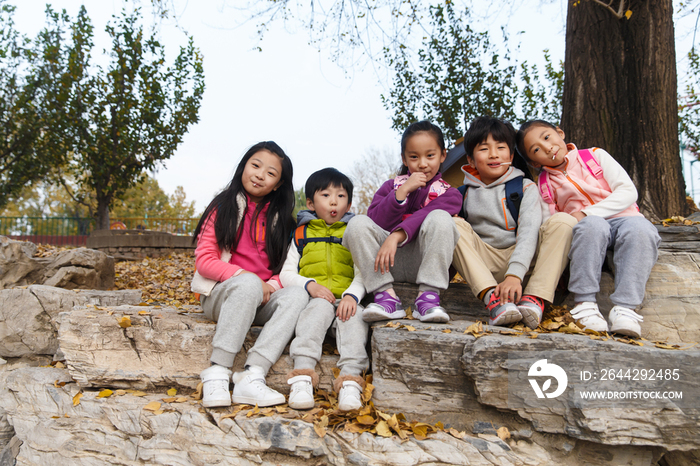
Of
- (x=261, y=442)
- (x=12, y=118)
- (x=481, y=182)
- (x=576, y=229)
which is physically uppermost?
(x=12, y=118)

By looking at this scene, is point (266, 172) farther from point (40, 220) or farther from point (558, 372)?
point (40, 220)

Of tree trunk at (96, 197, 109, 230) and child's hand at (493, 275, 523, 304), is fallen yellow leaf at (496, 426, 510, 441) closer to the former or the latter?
child's hand at (493, 275, 523, 304)

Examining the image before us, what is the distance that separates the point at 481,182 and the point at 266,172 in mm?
1445

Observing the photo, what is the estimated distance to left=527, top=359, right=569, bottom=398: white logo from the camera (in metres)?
2.09

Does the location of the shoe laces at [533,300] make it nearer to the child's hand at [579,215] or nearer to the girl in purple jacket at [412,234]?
the girl in purple jacket at [412,234]

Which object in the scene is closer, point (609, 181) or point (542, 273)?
point (542, 273)

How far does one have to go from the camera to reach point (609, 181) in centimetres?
279

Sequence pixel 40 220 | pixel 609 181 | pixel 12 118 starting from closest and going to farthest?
pixel 609 181, pixel 12 118, pixel 40 220

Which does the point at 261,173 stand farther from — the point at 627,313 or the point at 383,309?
the point at 627,313

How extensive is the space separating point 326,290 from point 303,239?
0.43 meters

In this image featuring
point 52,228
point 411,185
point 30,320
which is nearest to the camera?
point 411,185

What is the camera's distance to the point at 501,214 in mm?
2814

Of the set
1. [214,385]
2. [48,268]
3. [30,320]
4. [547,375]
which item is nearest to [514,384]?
[547,375]

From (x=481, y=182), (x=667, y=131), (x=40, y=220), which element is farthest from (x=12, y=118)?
(x=667, y=131)
